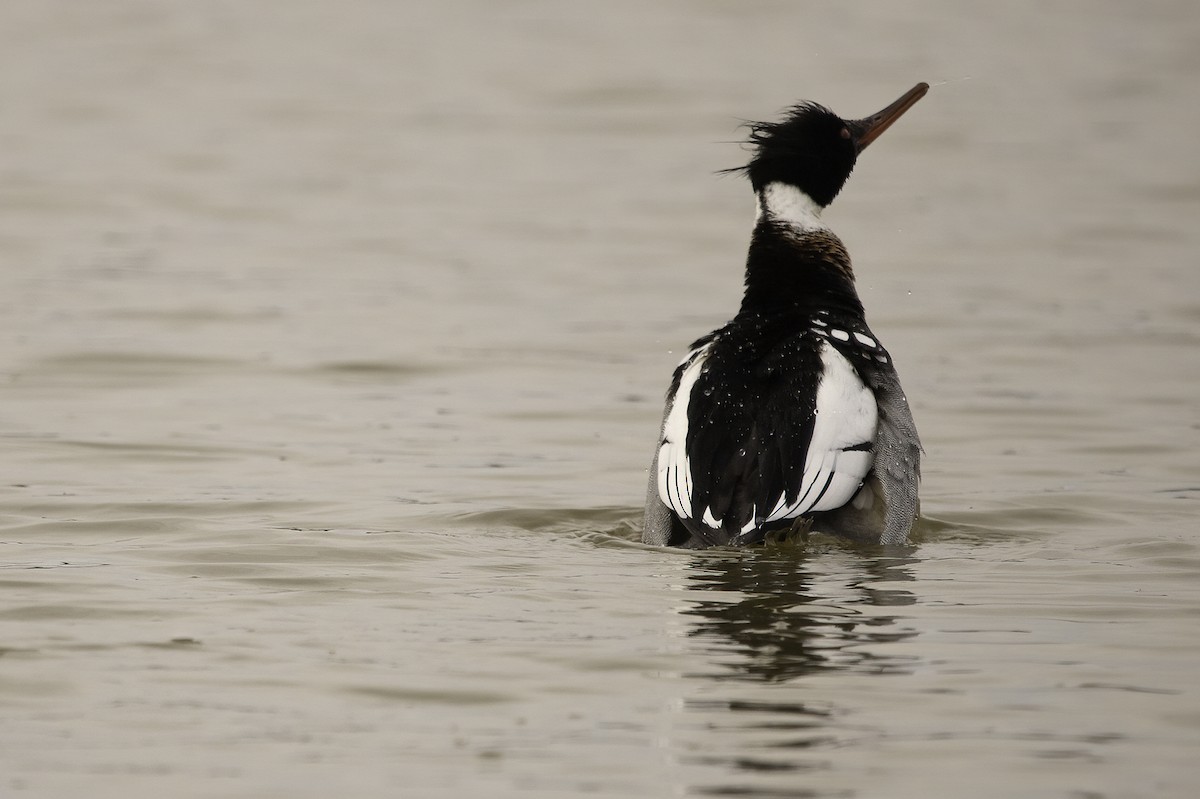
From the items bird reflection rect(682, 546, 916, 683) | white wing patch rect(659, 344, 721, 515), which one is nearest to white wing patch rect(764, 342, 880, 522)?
bird reflection rect(682, 546, 916, 683)

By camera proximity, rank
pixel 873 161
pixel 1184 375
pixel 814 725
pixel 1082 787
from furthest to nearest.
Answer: pixel 873 161 < pixel 1184 375 < pixel 814 725 < pixel 1082 787

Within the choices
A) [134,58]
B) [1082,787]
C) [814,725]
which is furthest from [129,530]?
[134,58]

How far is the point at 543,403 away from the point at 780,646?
603 centimetres

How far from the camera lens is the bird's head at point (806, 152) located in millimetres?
8664

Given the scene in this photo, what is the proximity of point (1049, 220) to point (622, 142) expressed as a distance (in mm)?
5428

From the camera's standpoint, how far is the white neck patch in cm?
856

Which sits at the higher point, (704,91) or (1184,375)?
(704,91)

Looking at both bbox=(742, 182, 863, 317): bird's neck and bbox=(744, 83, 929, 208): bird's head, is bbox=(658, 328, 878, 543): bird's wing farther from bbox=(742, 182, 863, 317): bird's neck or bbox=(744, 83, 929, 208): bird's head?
bbox=(744, 83, 929, 208): bird's head

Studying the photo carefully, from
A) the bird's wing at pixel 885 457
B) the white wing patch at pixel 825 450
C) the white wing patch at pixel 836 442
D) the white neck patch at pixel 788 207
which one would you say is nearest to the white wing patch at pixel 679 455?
the white wing patch at pixel 825 450

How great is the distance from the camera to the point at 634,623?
6223mm

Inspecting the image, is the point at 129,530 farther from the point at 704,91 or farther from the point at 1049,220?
the point at 704,91

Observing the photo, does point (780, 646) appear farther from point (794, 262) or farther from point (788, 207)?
point (788, 207)

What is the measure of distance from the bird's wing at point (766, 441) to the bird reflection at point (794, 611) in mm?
184

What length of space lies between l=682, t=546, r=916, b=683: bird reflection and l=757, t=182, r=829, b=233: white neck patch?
1.76m
